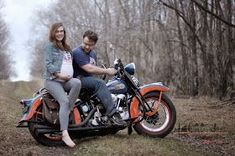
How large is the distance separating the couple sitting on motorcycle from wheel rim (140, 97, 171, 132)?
0.56m

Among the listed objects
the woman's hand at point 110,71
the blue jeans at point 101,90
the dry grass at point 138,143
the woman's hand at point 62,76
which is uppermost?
the woman's hand at point 110,71

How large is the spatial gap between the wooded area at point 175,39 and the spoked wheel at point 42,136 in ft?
24.6

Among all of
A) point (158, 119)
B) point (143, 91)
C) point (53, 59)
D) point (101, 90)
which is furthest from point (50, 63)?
point (158, 119)

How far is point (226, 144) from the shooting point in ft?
30.3

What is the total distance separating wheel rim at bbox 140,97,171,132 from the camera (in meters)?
8.65

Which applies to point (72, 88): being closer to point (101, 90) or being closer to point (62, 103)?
point (62, 103)

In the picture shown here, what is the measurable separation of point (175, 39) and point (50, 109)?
64.7ft

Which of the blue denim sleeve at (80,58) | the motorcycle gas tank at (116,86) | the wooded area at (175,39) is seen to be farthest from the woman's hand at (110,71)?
the wooded area at (175,39)

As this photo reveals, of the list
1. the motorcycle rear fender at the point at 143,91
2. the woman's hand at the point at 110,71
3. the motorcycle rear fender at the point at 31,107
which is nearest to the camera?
the motorcycle rear fender at the point at 31,107

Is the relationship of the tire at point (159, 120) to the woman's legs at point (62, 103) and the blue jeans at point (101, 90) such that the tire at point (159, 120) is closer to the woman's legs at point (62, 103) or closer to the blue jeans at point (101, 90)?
the blue jeans at point (101, 90)

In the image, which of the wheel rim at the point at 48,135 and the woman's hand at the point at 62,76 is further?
the wheel rim at the point at 48,135

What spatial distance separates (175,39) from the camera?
2725 centimetres

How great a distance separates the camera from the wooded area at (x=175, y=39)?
20375 mm

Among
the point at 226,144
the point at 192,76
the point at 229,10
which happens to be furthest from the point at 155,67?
the point at 226,144
